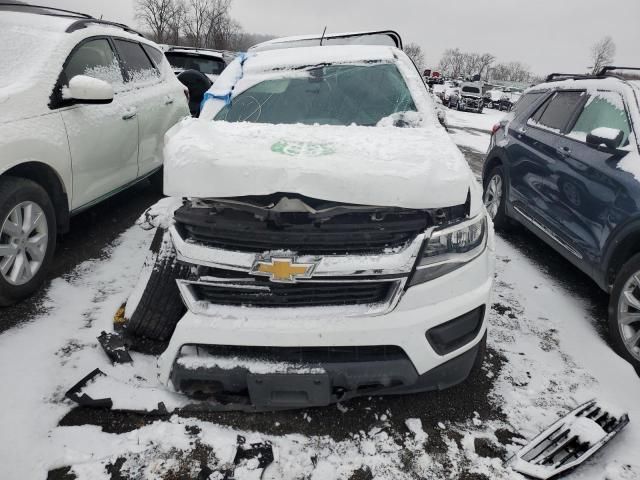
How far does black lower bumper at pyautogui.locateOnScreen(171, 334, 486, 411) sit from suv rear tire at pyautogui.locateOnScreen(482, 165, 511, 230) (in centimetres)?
332

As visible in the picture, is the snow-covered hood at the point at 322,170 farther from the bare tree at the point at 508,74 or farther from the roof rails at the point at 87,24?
the bare tree at the point at 508,74

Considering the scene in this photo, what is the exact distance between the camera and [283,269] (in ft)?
6.01

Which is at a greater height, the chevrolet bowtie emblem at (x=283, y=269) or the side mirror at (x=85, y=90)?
the side mirror at (x=85, y=90)

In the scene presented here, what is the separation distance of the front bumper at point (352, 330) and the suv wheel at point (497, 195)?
3273 mm

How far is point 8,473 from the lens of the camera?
5.82ft

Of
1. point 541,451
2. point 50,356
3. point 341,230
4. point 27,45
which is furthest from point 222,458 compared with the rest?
point 27,45

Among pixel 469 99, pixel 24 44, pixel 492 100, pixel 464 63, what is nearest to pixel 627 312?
pixel 24 44

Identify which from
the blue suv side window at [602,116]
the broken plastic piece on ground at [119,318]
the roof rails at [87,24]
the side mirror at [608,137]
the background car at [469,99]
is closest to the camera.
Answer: the broken plastic piece on ground at [119,318]

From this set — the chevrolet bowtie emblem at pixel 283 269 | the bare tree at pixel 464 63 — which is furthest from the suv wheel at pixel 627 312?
the bare tree at pixel 464 63

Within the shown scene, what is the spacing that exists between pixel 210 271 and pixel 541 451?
1.72 meters

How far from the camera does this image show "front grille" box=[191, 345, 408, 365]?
188 centimetres

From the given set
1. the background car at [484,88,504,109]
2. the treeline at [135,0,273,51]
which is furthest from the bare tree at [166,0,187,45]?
the background car at [484,88,504,109]

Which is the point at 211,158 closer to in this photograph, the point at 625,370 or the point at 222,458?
the point at 222,458

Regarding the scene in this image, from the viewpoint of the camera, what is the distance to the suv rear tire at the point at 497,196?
489 centimetres
